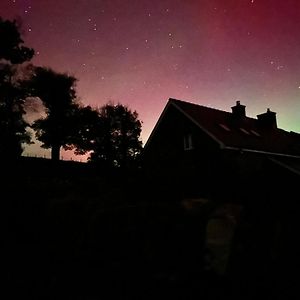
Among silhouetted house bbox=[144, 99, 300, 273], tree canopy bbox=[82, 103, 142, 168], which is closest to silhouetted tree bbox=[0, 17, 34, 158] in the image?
silhouetted house bbox=[144, 99, 300, 273]

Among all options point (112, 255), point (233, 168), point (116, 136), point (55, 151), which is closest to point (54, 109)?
point (55, 151)

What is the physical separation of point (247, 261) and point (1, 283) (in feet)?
21.0

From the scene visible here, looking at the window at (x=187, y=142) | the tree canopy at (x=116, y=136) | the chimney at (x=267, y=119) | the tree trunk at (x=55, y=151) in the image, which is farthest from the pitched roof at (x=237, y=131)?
the tree canopy at (x=116, y=136)

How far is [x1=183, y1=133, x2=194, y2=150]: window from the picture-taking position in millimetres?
26508

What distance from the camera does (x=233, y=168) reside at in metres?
15.3

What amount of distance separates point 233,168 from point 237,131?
12.9 m

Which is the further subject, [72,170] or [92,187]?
[72,170]

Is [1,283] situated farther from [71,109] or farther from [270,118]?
[71,109]

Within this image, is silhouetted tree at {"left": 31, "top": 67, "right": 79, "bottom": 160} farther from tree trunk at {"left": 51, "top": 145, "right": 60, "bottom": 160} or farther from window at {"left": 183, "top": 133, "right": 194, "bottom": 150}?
window at {"left": 183, "top": 133, "right": 194, "bottom": 150}

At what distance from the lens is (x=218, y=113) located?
3084cm

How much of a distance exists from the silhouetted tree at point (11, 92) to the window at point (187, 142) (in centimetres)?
1319

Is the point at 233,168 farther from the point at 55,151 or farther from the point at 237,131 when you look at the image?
the point at 55,151

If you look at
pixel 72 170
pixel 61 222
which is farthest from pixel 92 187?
pixel 61 222

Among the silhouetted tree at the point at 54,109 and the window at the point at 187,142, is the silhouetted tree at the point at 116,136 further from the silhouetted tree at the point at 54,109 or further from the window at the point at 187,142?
the window at the point at 187,142
